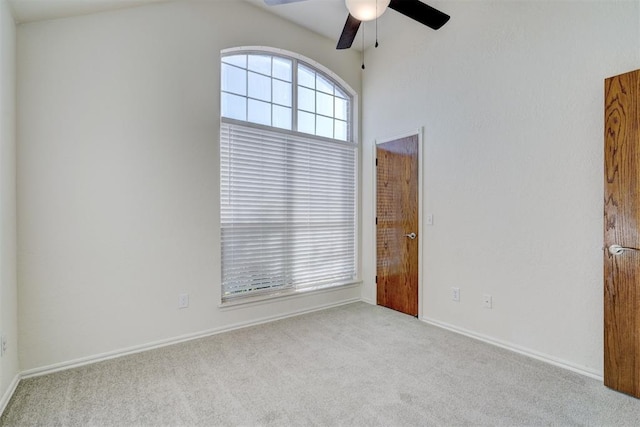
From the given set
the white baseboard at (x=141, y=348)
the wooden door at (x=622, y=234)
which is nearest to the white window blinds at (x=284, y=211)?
the white baseboard at (x=141, y=348)

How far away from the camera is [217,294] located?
9.84 ft

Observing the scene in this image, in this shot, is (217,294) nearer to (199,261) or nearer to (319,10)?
(199,261)

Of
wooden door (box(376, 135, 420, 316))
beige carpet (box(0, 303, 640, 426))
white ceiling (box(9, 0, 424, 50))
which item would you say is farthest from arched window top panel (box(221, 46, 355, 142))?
beige carpet (box(0, 303, 640, 426))

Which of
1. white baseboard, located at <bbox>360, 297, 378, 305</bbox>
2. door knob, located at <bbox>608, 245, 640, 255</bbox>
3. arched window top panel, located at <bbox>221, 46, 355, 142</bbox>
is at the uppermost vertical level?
arched window top panel, located at <bbox>221, 46, 355, 142</bbox>

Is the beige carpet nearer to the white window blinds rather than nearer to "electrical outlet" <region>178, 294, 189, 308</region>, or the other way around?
"electrical outlet" <region>178, 294, 189, 308</region>

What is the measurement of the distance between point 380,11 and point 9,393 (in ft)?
11.3

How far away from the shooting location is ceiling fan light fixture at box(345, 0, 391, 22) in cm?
209

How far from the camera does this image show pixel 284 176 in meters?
3.42

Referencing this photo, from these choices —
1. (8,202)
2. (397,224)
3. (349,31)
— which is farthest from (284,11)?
(8,202)

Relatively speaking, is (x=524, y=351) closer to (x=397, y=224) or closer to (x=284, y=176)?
(x=397, y=224)

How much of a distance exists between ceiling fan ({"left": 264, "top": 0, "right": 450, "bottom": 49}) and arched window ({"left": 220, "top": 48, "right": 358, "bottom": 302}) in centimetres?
108

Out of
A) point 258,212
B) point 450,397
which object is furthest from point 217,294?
point 450,397

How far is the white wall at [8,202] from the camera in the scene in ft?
6.20

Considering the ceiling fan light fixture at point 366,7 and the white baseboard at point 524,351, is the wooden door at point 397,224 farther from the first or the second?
the ceiling fan light fixture at point 366,7
